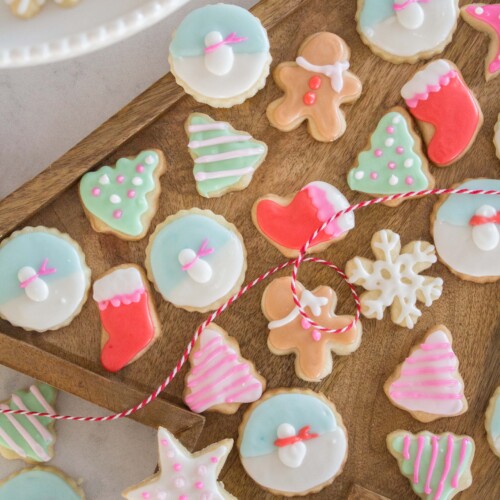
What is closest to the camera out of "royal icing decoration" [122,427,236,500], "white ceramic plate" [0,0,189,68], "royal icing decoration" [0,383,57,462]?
"white ceramic plate" [0,0,189,68]

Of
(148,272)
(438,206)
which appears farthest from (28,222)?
(438,206)

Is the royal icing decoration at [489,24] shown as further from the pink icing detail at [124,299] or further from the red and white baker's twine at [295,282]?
the pink icing detail at [124,299]

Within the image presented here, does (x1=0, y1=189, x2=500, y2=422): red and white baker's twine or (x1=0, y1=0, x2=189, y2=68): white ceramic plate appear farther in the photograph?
(x1=0, y1=189, x2=500, y2=422): red and white baker's twine

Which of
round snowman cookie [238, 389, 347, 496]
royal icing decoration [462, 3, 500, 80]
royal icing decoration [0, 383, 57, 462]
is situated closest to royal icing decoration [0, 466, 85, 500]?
royal icing decoration [0, 383, 57, 462]

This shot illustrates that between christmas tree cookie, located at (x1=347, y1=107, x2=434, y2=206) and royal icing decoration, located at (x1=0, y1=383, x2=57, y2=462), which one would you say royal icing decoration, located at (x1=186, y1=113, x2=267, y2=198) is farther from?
royal icing decoration, located at (x1=0, y1=383, x2=57, y2=462)

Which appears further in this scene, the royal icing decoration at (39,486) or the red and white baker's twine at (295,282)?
the royal icing decoration at (39,486)

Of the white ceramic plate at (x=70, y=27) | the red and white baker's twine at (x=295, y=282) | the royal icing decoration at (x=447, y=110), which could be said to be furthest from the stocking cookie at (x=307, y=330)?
the white ceramic plate at (x=70, y=27)
